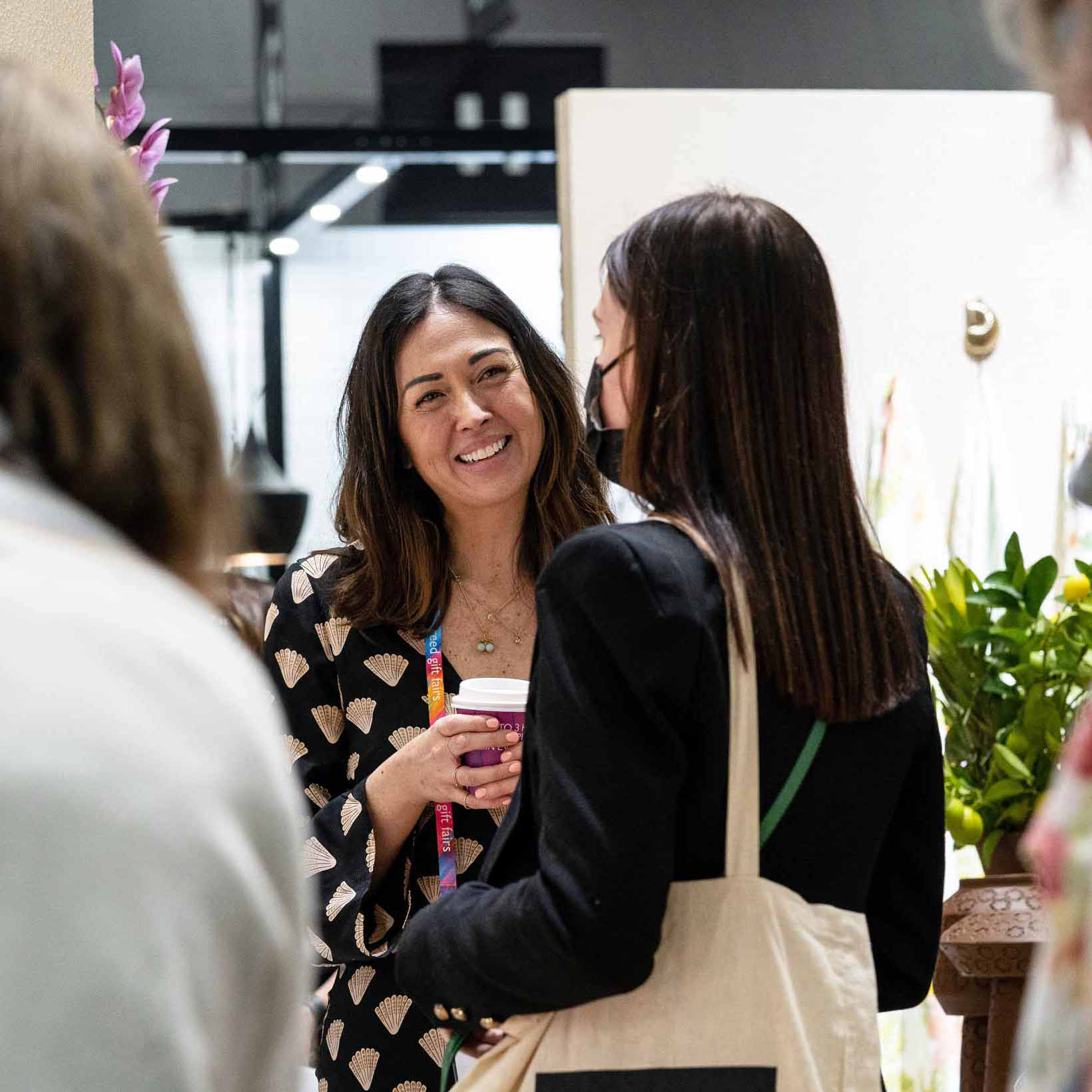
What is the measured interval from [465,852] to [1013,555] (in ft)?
3.14

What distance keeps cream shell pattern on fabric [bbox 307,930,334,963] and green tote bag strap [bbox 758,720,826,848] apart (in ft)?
2.60

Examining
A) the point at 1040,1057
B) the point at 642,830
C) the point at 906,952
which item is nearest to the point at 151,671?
the point at 1040,1057

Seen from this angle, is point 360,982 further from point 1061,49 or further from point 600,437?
point 1061,49

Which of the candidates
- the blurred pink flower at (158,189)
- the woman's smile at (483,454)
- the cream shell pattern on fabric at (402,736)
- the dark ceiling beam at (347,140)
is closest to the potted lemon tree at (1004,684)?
the woman's smile at (483,454)

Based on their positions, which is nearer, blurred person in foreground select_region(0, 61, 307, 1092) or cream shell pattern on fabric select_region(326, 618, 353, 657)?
blurred person in foreground select_region(0, 61, 307, 1092)

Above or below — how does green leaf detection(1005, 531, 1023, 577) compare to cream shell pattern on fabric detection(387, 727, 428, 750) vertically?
above

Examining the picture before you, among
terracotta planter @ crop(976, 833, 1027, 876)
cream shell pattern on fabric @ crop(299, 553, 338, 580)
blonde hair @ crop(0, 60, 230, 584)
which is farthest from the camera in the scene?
terracotta planter @ crop(976, 833, 1027, 876)

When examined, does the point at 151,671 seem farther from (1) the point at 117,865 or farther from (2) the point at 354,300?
(2) the point at 354,300

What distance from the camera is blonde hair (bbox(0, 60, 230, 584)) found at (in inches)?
27.4

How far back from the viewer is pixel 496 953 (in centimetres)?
125

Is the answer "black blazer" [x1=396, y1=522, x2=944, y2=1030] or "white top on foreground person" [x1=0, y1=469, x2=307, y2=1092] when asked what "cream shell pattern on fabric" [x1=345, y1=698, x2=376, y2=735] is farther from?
"white top on foreground person" [x1=0, y1=469, x2=307, y2=1092]

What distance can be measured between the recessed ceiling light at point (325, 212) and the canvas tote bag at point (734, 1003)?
3989 mm

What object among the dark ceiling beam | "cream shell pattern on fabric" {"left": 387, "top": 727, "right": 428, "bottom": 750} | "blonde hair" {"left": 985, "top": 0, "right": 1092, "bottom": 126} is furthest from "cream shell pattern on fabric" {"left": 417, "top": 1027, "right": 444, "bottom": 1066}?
the dark ceiling beam

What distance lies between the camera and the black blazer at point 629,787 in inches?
46.9
